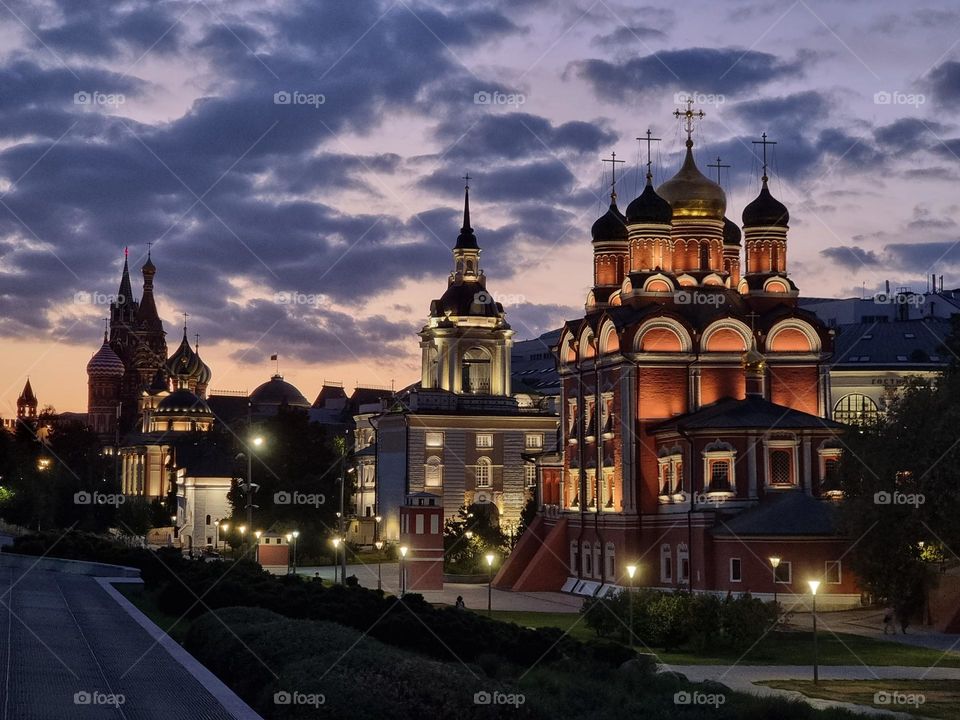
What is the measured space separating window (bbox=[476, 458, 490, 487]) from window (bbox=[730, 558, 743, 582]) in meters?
38.6

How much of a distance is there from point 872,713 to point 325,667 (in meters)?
11.6

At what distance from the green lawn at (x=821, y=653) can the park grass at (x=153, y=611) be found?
11.1 m

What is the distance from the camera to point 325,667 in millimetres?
25703

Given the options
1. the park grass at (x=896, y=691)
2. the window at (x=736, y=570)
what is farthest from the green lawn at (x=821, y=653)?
the window at (x=736, y=570)

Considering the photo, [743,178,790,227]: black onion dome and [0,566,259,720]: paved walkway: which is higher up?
[743,178,790,227]: black onion dome

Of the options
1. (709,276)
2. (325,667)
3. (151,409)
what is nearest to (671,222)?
(709,276)

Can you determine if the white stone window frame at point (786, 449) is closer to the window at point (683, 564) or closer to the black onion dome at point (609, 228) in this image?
the window at point (683, 564)

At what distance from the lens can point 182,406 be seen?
142 meters

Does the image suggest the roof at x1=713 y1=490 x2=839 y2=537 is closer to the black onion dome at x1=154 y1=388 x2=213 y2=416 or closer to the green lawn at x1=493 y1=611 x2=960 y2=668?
the green lawn at x1=493 y1=611 x2=960 y2=668

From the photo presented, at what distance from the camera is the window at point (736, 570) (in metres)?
56.9

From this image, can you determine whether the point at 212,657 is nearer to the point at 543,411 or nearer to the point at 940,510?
the point at 940,510

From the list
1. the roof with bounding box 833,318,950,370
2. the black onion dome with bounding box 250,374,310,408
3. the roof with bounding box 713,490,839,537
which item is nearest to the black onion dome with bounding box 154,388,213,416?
the black onion dome with bounding box 250,374,310,408

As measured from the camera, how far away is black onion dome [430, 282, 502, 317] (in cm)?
10000

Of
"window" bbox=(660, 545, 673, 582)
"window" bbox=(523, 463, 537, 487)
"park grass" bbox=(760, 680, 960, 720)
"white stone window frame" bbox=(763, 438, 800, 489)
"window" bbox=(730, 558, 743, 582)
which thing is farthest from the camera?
"window" bbox=(523, 463, 537, 487)
